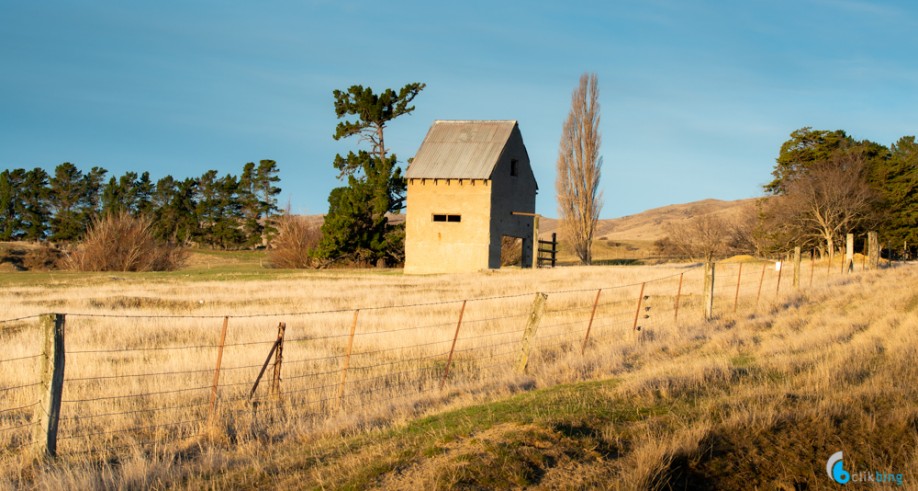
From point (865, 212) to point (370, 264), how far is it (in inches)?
1174

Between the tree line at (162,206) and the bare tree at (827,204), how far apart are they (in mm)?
49737

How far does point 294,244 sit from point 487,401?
137 ft

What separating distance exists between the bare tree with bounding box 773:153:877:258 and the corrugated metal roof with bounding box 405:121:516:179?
17721mm

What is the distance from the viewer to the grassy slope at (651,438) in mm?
6188

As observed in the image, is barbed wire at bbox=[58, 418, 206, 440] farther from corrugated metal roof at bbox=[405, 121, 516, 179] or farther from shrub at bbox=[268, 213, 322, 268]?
shrub at bbox=[268, 213, 322, 268]

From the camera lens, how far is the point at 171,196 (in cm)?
8662

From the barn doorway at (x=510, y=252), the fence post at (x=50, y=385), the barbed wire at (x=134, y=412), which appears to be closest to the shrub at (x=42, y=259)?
the barn doorway at (x=510, y=252)

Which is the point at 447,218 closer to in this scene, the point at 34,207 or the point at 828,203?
the point at 828,203

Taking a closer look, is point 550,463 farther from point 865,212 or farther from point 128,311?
point 865,212

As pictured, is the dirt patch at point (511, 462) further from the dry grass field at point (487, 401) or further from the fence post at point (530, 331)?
the fence post at point (530, 331)

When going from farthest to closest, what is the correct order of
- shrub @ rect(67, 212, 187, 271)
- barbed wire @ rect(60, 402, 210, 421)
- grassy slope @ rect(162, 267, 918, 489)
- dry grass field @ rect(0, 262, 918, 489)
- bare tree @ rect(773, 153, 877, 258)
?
shrub @ rect(67, 212, 187, 271)
bare tree @ rect(773, 153, 877, 258)
barbed wire @ rect(60, 402, 210, 421)
dry grass field @ rect(0, 262, 918, 489)
grassy slope @ rect(162, 267, 918, 489)

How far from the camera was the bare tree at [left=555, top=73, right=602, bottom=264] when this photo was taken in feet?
165

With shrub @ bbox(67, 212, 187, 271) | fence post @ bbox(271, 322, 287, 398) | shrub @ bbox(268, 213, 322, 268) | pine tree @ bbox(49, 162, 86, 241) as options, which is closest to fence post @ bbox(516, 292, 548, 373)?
fence post @ bbox(271, 322, 287, 398)

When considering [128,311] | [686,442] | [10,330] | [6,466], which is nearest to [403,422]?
[686,442]
